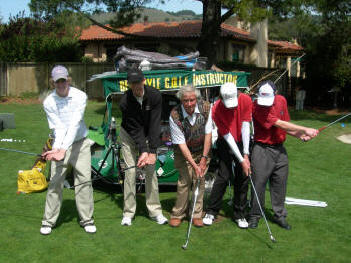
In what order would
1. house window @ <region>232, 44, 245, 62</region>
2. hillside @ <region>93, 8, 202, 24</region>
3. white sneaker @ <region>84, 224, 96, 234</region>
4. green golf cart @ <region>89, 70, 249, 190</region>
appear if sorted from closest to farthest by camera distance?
white sneaker @ <region>84, 224, 96, 234</region>
green golf cart @ <region>89, 70, 249, 190</region>
hillside @ <region>93, 8, 202, 24</region>
house window @ <region>232, 44, 245, 62</region>

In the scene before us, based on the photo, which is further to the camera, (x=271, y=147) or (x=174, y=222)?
(x=174, y=222)

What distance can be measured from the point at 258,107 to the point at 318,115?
555 inches

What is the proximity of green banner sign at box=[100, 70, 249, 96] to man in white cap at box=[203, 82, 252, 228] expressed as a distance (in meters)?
2.02

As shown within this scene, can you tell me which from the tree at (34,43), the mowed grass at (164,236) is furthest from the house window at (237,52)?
the mowed grass at (164,236)

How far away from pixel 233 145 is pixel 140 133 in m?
1.15

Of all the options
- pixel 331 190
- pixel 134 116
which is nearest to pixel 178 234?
pixel 134 116

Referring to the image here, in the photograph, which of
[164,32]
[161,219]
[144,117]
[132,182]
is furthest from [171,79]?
[164,32]

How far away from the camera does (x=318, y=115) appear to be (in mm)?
18359

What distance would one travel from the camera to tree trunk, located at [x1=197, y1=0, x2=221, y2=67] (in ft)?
57.9

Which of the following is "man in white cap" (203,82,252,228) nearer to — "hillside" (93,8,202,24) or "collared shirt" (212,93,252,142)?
"collared shirt" (212,93,252,142)

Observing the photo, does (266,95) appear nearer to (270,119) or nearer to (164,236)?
(270,119)

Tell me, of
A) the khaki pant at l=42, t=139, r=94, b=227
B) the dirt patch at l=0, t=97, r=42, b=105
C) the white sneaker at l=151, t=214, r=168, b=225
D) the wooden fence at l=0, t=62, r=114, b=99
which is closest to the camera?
the khaki pant at l=42, t=139, r=94, b=227

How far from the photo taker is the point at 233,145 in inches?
203

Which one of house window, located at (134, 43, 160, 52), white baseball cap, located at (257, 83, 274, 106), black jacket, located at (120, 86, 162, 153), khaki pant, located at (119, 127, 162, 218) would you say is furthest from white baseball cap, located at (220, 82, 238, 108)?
house window, located at (134, 43, 160, 52)
